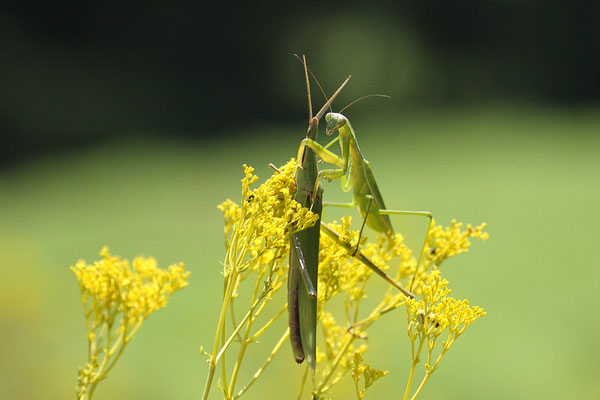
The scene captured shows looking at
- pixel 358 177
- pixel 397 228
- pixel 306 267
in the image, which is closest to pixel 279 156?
pixel 397 228

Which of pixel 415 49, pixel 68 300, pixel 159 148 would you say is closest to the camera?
pixel 68 300

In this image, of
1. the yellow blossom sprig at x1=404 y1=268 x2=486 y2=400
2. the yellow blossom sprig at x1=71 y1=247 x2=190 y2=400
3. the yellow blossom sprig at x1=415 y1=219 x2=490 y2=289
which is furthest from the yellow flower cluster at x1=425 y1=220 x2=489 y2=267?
the yellow blossom sprig at x1=71 y1=247 x2=190 y2=400

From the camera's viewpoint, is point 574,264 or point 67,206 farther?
point 67,206

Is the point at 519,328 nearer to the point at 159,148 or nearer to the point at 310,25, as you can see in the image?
the point at 159,148

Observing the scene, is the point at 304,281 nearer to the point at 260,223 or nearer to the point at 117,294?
the point at 260,223

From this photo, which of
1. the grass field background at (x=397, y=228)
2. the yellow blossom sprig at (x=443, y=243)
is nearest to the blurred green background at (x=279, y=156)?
the grass field background at (x=397, y=228)

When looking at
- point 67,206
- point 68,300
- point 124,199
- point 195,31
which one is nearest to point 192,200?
point 124,199
